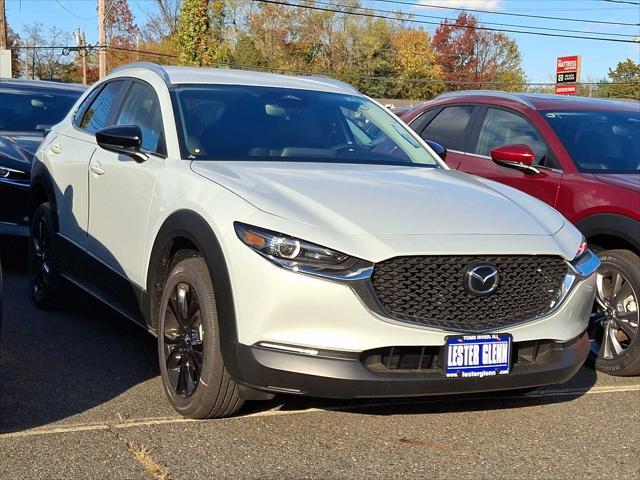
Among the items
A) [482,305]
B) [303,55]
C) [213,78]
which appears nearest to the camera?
[482,305]

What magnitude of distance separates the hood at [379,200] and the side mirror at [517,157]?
139 cm

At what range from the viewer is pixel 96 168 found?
5.69m

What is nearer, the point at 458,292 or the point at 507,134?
the point at 458,292

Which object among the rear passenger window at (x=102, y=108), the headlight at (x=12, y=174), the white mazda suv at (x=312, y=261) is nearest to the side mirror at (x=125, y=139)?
the white mazda suv at (x=312, y=261)

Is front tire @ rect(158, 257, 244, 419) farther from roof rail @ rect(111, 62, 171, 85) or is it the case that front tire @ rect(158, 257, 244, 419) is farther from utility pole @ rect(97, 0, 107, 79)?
utility pole @ rect(97, 0, 107, 79)

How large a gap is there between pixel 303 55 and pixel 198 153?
57290 millimetres

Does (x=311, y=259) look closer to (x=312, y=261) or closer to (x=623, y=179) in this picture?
(x=312, y=261)

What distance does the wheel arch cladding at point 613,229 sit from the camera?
564 centimetres

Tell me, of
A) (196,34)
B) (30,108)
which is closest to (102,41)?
(196,34)

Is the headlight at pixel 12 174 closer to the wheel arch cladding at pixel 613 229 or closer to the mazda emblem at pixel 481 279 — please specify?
the wheel arch cladding at pixel 613 229

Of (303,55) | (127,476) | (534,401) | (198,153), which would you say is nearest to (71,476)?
(127,476)

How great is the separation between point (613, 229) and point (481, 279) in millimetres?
2043

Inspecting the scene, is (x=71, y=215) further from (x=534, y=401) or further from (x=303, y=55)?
(x=303, y=55)

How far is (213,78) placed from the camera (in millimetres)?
5691
